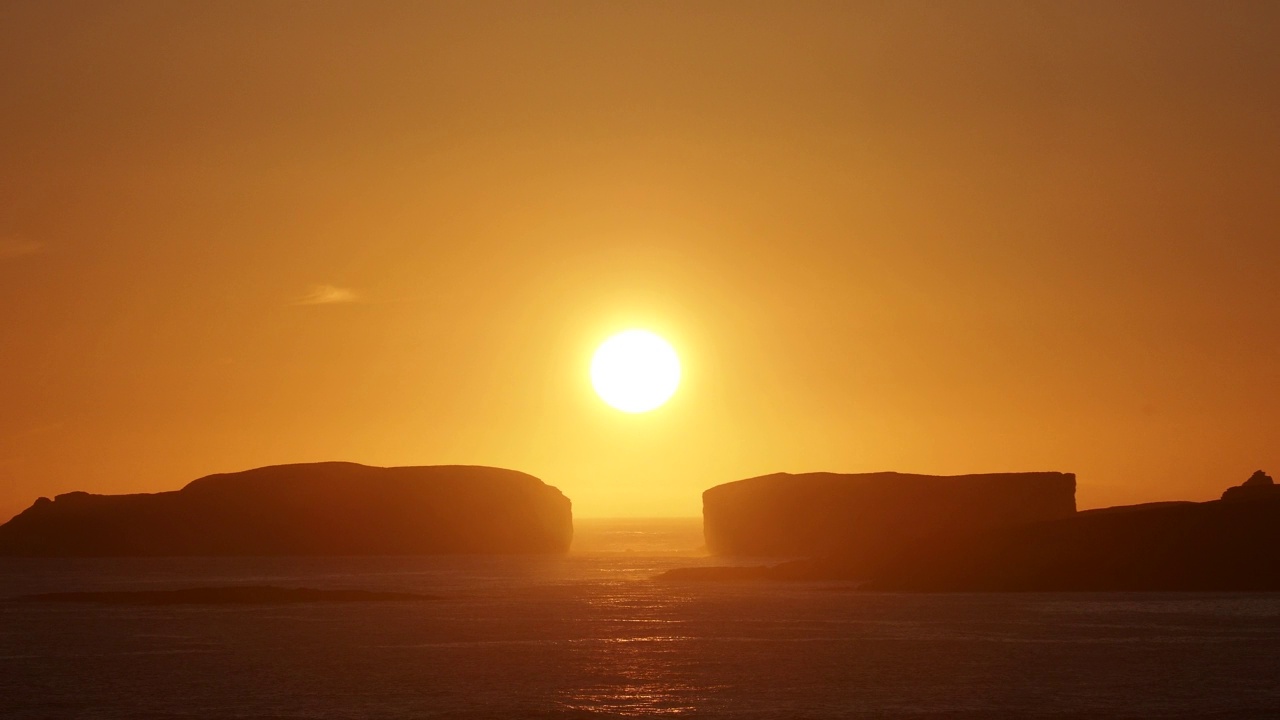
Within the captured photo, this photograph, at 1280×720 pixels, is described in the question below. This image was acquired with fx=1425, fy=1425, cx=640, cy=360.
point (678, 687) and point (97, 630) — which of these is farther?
point (97, 630)

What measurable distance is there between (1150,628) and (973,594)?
3045 centimetres

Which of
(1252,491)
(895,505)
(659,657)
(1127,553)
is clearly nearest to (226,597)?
(659,657)

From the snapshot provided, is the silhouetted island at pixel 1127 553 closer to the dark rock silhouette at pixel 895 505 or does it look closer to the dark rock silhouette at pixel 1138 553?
the dark rock silhouette at pixel 1138 553

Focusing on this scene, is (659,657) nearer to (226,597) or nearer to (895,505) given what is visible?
(226,597)

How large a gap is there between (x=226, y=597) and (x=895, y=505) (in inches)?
4042

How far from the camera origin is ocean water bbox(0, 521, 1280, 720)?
50.2 m

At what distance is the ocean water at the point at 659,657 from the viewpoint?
5025 centimetres

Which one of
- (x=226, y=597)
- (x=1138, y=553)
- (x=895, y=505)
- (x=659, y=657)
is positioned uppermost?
(x=895, y=505)

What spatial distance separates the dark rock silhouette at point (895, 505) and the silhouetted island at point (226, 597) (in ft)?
265

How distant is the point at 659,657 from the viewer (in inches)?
2584

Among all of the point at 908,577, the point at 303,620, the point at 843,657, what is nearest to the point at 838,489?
the point at 908,577

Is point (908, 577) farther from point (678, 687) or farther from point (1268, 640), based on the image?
point (678, 687)

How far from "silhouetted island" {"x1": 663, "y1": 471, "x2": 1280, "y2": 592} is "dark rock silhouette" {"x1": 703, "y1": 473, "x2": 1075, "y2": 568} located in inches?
2369

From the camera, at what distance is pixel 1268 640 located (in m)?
69.8
